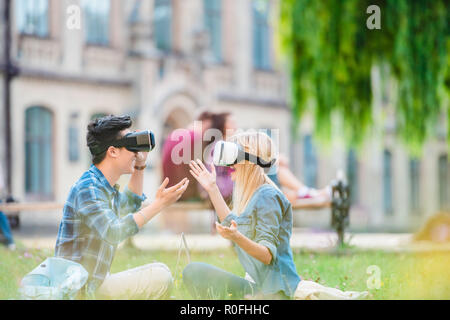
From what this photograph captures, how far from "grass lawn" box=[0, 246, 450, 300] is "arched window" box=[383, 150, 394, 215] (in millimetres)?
19382

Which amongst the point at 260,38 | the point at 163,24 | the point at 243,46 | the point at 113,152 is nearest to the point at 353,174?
the point at 260,38

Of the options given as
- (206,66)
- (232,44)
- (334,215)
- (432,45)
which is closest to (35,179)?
(206,66)

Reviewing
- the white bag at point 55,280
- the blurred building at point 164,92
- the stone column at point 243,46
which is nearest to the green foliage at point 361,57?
the blurred building at point 164,92

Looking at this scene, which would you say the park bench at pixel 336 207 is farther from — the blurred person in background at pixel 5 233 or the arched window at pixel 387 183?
the arched window at pixel 387 183

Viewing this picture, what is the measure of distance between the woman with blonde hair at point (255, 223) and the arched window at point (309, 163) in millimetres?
19106

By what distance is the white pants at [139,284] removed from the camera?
11.4 feet

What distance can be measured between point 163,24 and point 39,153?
5326mm

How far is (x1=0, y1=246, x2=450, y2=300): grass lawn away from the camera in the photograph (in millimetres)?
3854

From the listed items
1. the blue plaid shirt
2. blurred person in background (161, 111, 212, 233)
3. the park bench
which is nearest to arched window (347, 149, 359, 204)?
the park bench

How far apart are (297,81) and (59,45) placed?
23.0ft

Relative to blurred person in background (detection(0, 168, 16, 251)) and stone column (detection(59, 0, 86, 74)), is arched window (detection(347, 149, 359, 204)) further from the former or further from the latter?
blurred person in background (detection(0, 168, 16, 251))

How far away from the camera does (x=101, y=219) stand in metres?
3.32

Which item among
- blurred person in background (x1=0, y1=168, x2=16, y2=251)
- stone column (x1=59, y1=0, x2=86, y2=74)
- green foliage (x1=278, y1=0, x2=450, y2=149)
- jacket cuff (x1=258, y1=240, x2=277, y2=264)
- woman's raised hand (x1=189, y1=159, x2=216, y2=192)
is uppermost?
stone column (x1=59, y1=0, x2=86, y2=74)
